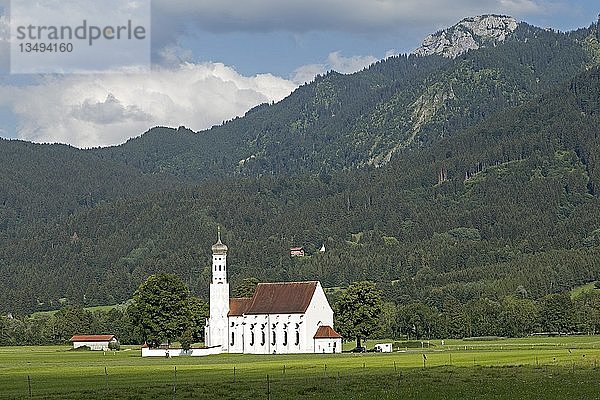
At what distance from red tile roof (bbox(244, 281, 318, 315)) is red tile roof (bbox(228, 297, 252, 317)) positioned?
697mm

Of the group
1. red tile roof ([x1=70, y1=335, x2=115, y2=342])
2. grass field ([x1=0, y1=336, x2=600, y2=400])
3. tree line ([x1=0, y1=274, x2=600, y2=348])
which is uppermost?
tree line ([x1=0, y1=274, x2=600, y2=348])

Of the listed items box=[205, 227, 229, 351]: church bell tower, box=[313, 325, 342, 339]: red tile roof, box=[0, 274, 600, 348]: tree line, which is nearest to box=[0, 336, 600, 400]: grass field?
box=[0, 274, 600, 348]: tree line

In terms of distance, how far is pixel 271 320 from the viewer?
154 metres

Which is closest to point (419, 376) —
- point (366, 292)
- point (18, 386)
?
point (18, 386)

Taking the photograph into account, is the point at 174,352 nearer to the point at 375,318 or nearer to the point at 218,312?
the point at 218,312

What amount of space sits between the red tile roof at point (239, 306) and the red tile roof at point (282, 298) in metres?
0.70

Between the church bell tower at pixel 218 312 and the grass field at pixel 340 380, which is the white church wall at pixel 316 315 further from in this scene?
the grass field at pixel 340 380

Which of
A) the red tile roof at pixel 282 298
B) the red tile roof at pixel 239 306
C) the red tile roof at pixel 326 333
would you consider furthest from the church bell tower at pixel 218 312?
the red tile roof at pixel 326 333

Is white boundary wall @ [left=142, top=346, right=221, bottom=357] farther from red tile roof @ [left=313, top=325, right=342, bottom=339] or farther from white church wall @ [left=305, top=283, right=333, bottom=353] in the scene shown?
red tile roof @ [left=313, top=325, right=342, bottom=339]

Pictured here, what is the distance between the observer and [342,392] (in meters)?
65.2

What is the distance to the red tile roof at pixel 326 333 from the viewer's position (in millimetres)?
148000

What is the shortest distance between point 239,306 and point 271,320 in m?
6.22

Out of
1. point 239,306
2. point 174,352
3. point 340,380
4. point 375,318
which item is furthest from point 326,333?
point 340,380

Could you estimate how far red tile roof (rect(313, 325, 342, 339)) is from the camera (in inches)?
5827
